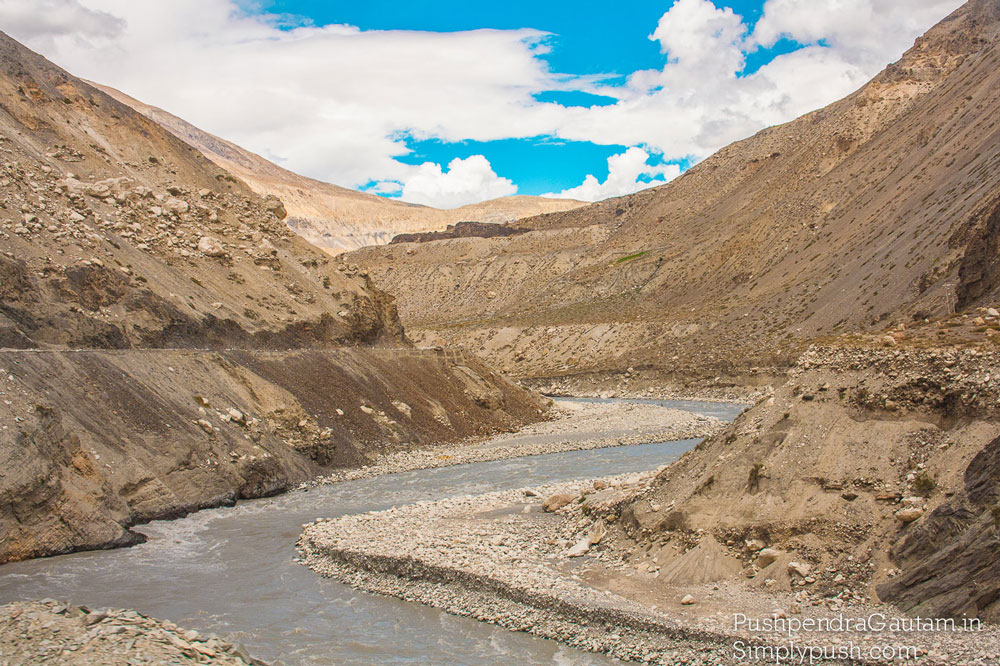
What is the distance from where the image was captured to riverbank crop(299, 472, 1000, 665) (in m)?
11.6

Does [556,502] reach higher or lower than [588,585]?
higher

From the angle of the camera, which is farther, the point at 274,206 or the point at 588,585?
the point at 274,206

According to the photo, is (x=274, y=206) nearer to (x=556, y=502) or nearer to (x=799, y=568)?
(x=556, y=502)

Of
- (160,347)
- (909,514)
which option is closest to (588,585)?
(909,514)

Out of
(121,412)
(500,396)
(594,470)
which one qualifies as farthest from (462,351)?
(121,412)

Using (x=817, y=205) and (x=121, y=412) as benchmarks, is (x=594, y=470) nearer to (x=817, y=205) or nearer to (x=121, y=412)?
(x=121, y=412)

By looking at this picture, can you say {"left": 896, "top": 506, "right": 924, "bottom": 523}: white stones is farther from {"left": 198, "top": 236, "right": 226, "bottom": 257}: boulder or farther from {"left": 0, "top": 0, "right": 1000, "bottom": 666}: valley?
{"left": 198, "top": 236, "right": 226, "bottom": 257}: boulder

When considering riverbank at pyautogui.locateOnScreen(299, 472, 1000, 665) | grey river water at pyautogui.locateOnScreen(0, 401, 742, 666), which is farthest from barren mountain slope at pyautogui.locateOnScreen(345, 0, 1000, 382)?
grey river water at pyautogui.locateOnScreen(0, 401, 742, 666)

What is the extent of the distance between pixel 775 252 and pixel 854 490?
66778 mm

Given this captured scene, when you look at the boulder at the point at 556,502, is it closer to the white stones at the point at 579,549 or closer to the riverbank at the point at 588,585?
the riverbank at the point at 588,585

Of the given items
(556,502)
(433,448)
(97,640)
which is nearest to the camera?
(97,640)

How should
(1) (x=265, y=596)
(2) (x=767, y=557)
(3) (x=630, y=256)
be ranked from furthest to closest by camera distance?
(3) (x=630, y=256) → (1) (x=265, y=596) → (2) (x=767, y=557)

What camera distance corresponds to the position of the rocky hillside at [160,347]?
2055 centimetres

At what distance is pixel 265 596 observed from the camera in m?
16.1
